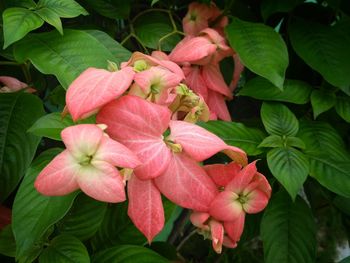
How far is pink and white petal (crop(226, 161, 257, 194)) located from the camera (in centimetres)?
56

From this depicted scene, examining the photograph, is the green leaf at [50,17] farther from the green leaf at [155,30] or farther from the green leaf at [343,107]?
the green leaf at [343,107]

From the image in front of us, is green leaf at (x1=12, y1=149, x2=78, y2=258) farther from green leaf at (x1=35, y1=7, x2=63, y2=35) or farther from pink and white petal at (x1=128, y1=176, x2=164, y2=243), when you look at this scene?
green leaf at (x1=35, y1=7, x2=63, y2=35)

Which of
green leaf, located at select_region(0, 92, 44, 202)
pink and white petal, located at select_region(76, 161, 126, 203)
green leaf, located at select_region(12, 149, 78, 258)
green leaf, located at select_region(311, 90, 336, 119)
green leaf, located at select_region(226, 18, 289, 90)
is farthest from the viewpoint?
green leaf, located at select_region(311, 90, 336, 119)

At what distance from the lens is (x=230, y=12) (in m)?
1.00

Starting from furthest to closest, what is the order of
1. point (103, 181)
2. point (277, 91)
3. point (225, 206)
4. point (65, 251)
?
point (277, 91) → point (65, 251) → point (225, 206) → point (103, 181)

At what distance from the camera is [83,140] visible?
0.46 meters

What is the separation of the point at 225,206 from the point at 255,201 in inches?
2.1

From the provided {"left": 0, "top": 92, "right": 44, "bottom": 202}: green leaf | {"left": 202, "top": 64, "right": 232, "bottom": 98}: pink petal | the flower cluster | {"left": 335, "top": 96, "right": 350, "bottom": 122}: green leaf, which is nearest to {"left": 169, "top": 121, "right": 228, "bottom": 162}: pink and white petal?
the flower cluster

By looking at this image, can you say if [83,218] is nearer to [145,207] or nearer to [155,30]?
[145,207]

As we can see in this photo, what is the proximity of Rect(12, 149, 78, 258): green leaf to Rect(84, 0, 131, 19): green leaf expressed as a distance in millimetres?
394

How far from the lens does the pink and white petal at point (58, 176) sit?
46 centimetres

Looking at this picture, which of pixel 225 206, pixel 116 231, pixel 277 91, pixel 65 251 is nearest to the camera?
pixel 225 206

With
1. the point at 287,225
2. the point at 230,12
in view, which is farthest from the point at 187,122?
the point at 230,12

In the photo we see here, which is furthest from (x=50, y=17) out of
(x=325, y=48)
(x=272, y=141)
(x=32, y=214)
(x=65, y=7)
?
(x=325, y=48)
